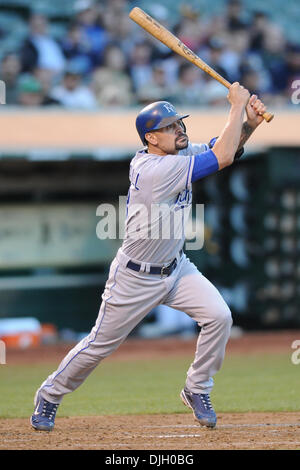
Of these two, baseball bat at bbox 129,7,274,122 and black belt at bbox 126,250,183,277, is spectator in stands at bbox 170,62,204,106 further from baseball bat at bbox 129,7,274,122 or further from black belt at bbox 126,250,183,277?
black belt at bbox 126,250,183,277

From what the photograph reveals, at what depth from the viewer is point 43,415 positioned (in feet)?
16.3

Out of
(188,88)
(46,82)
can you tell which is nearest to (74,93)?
(46,82)

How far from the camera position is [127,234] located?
16.3 ft

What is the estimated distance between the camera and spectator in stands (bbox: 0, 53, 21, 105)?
11164 mm

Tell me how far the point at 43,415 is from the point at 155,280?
3.42 feet

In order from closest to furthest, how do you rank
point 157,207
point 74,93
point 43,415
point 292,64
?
point 157,207 < point 43,415 < point 74,93 < point 292,64

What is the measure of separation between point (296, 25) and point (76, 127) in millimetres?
4928

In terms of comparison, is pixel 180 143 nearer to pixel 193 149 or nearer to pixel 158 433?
pixel 193 149

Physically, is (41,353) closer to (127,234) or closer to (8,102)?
(8,102)

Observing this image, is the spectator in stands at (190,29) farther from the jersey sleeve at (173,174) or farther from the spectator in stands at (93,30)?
the jersey sleeve at (173,174)

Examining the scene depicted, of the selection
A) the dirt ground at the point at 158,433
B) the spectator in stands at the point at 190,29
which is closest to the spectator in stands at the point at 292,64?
the spectator in stands at the point at 190,29

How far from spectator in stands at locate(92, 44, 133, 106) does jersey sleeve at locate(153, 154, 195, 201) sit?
7.12 m

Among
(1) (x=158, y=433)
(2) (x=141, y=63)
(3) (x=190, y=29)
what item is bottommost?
(1) (x=158, y=433)

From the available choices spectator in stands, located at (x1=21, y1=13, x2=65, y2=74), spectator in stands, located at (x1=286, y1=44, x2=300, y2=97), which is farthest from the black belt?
spectator in stands, located at (x1=286, y1=44, x2=300, y2=97)
